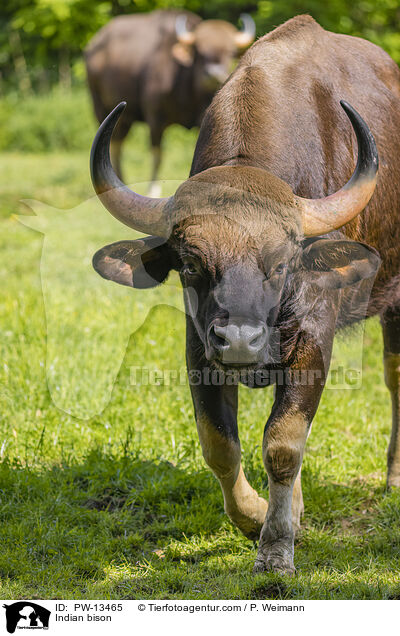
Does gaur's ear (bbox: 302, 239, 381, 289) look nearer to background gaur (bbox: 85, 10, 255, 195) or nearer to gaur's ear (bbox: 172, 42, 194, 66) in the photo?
background gaur (bbox: 85, 10, 255, 195)

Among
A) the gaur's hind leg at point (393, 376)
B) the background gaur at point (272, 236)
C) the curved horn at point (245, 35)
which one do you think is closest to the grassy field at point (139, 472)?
the gaur's hind leg at point (393, 376)

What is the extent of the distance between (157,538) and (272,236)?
173 centimetres

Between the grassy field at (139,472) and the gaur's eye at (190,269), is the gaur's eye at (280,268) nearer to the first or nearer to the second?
the gaur's eye at (190,269)

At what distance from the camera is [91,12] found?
2183 centimetres

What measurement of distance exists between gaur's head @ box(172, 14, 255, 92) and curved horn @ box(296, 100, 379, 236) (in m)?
10.3

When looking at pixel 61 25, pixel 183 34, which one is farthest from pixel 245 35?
pixel 61 25

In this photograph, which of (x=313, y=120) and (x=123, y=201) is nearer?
(x=123, y=201)

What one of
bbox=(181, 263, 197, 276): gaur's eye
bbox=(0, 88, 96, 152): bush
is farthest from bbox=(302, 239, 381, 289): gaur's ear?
bbox=(0, 88, 96, 152): bush

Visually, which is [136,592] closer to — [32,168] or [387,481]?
[387,481]

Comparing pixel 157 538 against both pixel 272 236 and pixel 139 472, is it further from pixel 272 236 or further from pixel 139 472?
pixel 272 236
